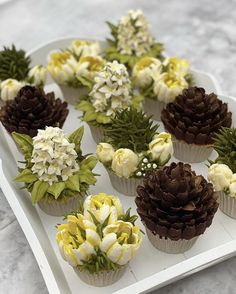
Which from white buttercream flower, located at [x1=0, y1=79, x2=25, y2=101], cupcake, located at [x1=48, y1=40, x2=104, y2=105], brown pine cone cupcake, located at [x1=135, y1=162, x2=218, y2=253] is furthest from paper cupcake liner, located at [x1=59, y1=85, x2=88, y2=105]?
brown pine cone cupcake, located at [x1=135, y1=162, x2=218, y2=253]

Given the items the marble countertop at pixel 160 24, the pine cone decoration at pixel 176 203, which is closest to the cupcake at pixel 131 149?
the pine cone decoration at pixel 176 203

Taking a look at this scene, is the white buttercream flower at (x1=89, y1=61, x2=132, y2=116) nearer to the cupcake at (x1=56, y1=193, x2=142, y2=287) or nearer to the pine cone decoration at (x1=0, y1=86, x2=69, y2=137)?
the pine cone decoration at (x1=0, y1=86, x2=69, y2=137)

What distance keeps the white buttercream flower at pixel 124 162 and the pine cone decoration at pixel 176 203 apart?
98 millimetres

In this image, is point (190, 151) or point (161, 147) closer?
point (161, 147)

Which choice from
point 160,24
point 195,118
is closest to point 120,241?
point 195,118

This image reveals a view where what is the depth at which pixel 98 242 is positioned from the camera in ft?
3.81

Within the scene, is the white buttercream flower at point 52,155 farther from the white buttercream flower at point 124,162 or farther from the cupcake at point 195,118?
the cupcake at point 195,118

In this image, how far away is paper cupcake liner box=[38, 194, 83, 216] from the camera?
51.8 inches

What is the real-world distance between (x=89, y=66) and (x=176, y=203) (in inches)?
20.3

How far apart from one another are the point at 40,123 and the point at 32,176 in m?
0.14

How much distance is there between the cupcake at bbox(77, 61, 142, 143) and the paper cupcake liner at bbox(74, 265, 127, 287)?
0.35m

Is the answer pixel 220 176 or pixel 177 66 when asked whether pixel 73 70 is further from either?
pixel 220 176

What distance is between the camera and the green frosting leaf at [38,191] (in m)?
1.29

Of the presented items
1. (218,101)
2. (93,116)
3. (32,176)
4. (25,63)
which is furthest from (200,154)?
(25,63)
